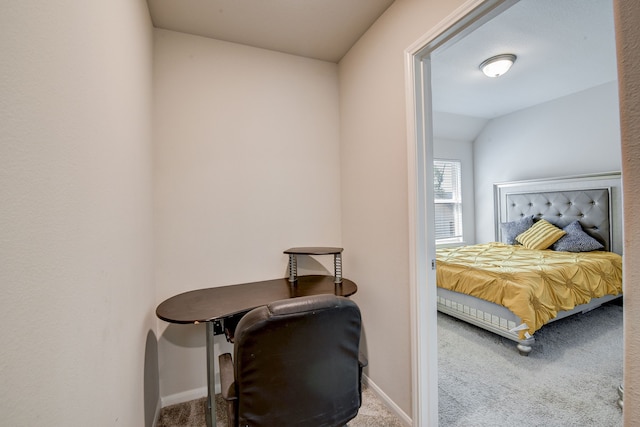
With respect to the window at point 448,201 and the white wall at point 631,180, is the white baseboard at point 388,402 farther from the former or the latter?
the window at point 448,201

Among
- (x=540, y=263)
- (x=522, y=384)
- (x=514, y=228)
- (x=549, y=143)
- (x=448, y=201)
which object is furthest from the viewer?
(x=448, y=201)

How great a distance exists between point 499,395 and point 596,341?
5.08 ft

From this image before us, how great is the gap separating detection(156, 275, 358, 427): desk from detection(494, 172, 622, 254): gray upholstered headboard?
377cm

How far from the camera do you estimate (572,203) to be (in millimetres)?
3742

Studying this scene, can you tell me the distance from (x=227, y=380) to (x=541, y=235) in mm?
4470

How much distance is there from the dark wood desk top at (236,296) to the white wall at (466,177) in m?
3.92

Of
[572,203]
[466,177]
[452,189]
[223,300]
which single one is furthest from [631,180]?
[466,177]

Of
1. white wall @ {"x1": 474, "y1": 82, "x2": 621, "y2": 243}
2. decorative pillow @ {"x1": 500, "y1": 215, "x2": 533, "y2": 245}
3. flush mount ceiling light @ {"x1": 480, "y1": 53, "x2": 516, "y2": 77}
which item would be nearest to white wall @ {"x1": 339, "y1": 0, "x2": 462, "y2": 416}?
flush mount ceiling light @ {"x1": 480, "y1": 53, "x2": 516, "y2": 77}

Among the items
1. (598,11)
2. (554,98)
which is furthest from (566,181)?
(598,11)

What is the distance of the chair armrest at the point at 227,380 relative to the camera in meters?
1.06

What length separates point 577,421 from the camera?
1.63m

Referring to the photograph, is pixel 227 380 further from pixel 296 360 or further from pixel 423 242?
pixel 423 242

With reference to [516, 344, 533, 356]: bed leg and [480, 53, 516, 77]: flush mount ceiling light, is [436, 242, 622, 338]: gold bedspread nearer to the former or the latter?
[516, 344, 533, 356]: bed leg

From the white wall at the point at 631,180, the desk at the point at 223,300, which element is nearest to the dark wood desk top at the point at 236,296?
the desk at the point at 223,300
